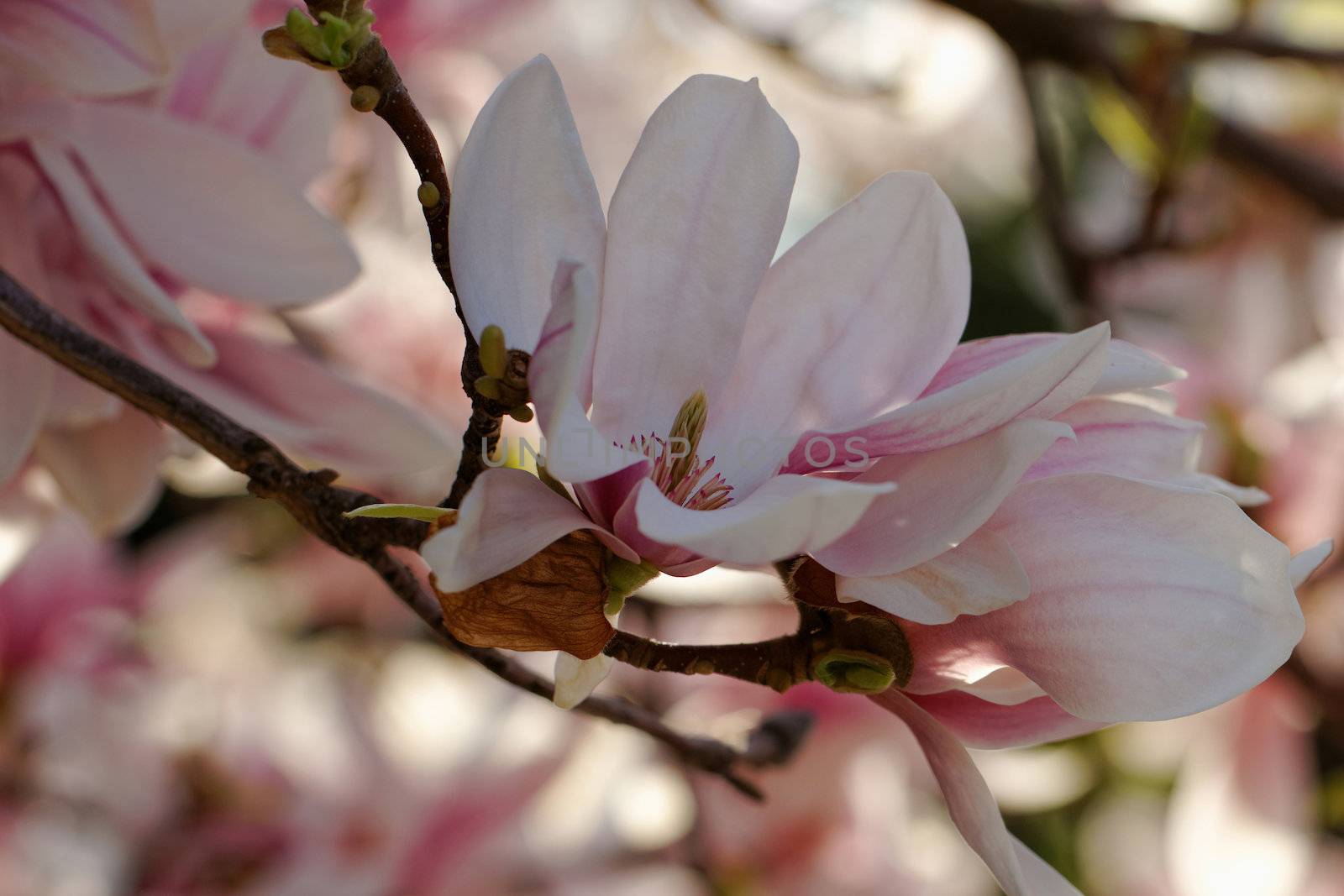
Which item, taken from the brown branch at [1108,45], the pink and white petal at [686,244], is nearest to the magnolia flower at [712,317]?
the pink and white petal at [686,244]

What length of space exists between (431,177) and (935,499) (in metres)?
0.13

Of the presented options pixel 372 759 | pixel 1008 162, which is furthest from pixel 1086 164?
pixel 372 759

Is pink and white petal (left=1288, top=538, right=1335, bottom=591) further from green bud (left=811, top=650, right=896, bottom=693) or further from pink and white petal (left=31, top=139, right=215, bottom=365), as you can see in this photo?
pink and white petal (left=31, top=139, right=215, bottom=365)

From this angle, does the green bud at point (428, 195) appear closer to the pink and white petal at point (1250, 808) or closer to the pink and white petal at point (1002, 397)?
the pink and white petal at point (1002, 397)

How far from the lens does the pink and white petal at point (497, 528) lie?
25 cm

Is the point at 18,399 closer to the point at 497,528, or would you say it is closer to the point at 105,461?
the point at 105,461

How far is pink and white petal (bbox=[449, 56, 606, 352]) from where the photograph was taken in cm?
29

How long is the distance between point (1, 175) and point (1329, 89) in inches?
52.2

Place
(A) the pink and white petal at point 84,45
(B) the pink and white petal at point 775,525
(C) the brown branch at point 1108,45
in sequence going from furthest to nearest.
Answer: (C) the brown branch at point 1108,45 < (A) the pink and white petal at point 84,45 < (B) the pink and white petal at point 775,525

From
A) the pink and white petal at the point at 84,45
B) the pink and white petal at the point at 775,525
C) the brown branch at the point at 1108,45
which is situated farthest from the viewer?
the brown branch at the point at 1108,45

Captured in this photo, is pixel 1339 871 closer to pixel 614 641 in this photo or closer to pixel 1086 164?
pixel 614 641

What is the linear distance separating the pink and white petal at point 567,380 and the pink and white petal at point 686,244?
1.8 inches

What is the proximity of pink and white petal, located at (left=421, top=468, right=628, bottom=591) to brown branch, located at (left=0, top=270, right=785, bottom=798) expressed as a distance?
0.16ft

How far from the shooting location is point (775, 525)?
0.76ft
